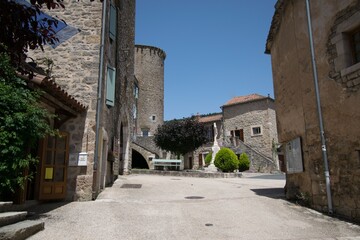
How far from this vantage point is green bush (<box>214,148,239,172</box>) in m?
19.9

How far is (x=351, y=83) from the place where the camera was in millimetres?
5949

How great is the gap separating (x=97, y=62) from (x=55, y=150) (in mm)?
2744

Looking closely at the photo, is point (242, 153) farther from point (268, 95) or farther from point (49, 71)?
point (49, 71)

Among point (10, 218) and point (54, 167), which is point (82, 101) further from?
point (10, 218)

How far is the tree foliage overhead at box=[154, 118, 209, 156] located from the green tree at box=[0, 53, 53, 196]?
1845 centimetres

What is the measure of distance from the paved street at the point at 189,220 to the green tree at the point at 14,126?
1.15 metres

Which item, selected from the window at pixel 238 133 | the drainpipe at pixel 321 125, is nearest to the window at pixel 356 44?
the drainpipe at pixel 321 125

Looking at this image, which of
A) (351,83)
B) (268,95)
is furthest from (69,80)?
(268,95)

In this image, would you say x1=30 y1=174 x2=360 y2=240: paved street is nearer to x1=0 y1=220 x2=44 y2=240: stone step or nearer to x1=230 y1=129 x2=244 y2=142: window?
x1=0 y1=220 x2=44 y2=240: stone step

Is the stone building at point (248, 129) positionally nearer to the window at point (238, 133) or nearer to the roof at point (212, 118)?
the window at point (238, 133)

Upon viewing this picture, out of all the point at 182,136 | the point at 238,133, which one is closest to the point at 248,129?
the point at 238,133

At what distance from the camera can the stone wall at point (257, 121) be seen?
103 feet

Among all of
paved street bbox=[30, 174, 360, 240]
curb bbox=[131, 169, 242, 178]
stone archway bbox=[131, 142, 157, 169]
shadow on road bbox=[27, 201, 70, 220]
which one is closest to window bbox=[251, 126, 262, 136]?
stone archway bbox=[131, 142, 157, 169]

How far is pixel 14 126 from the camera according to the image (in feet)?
16.9
